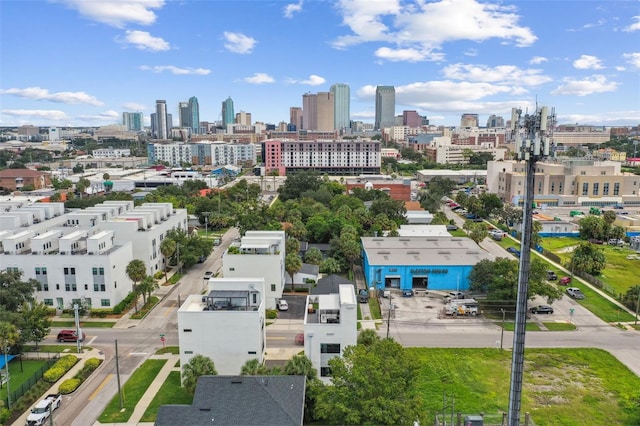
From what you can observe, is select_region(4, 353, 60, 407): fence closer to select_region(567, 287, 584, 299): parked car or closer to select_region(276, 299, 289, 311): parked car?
select_region(276, 299, 289, 311): parked car

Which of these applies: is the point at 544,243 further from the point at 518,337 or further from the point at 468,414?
the point at 518,337

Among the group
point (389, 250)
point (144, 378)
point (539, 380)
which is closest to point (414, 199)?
point (389, 250)

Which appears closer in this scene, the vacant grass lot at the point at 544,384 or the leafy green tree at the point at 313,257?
the vacant grass lot at the point at 544,384

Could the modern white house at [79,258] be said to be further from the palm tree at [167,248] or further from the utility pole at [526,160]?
the utility pole at [526,160]

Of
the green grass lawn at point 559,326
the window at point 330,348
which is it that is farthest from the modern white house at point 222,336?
the green grass lawn at point 559,326

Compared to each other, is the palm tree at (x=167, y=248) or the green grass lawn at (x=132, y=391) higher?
the palm tree at (x=167, y=248)

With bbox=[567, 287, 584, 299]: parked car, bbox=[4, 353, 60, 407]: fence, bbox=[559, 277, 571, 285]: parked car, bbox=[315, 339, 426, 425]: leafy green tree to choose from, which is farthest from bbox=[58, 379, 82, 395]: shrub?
bbox=[559, 277, 571, 285]: parked car
